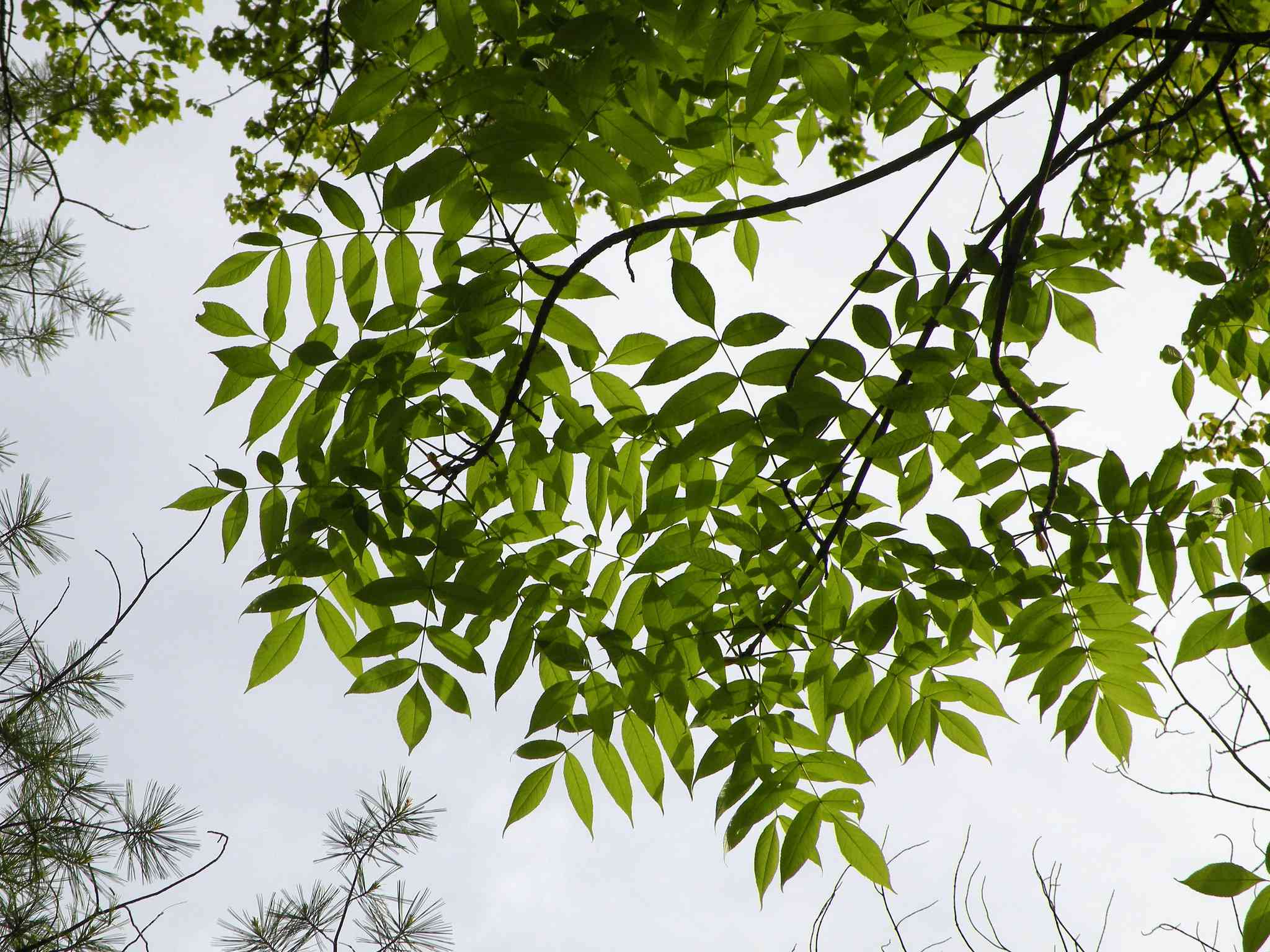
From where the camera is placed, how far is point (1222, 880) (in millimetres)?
1499

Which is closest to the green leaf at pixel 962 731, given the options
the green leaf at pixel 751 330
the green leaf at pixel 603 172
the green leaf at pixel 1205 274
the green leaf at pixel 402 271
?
the green leaf at pixel 751 330

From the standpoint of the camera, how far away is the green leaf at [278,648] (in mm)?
1996

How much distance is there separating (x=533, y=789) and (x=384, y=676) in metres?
0.45

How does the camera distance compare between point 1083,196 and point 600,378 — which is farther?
point 1083,196

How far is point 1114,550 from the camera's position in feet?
6.00

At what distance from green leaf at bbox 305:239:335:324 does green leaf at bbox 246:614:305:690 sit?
2.44 feet

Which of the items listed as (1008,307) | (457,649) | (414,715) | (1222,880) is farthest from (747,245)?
(1222,880)

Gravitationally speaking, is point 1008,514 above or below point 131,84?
below

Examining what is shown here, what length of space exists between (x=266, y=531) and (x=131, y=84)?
6138 millimetres

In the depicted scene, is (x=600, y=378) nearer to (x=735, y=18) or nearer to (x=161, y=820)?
(x=735, y=18)

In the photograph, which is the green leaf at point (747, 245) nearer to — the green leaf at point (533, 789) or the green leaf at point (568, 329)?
the green leaf at point (568, 329)

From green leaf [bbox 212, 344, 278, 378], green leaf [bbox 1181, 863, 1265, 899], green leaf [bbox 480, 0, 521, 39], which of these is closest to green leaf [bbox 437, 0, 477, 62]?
green leaf [bbox 480, 0, 521, 39]

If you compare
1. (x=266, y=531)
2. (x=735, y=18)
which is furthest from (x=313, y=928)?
(x=735, y=18)

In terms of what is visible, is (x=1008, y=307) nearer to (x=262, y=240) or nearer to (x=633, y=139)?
(x=633, y=139)
